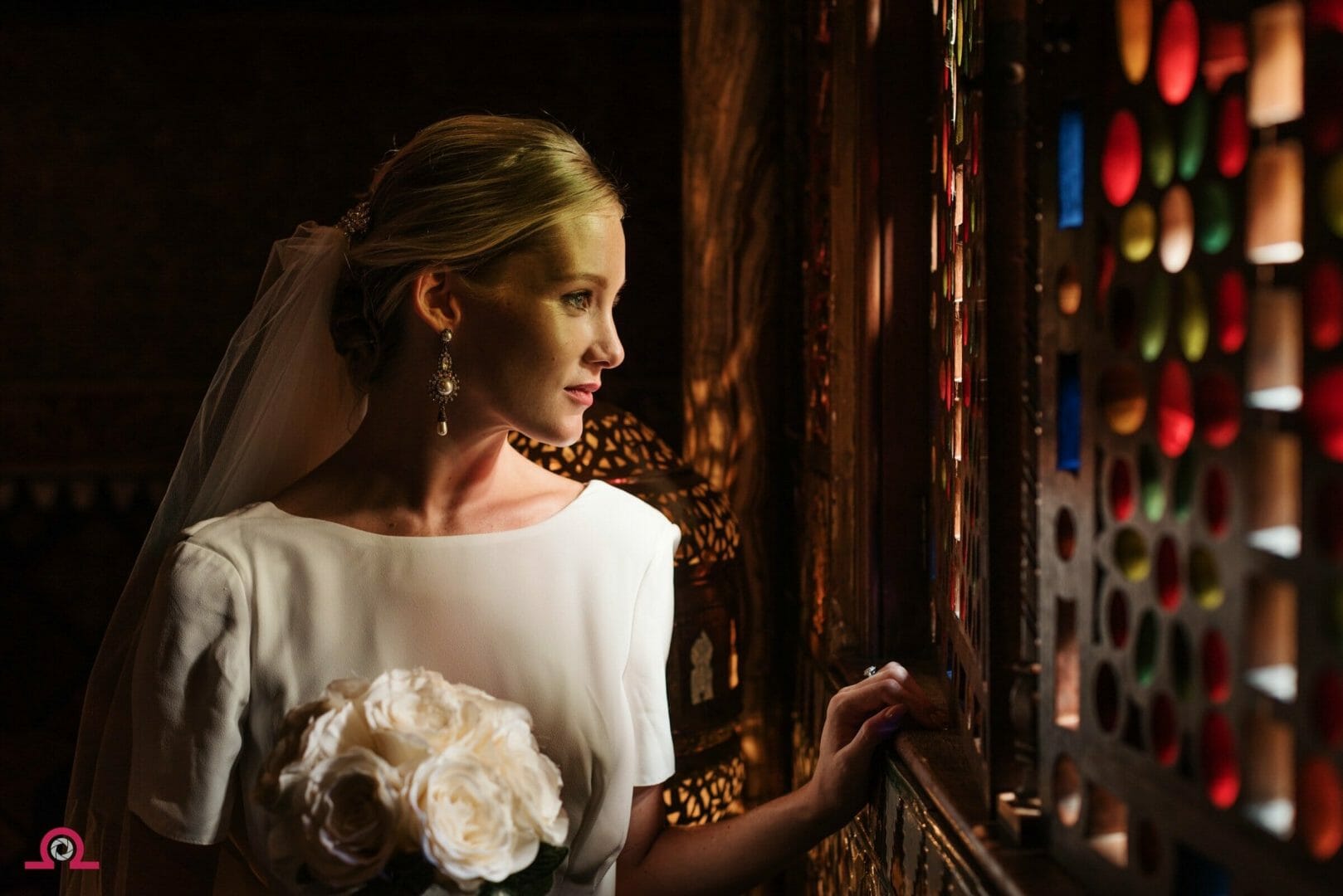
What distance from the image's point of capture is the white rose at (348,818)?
1.16 meters

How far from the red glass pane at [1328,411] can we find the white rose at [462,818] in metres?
0.78

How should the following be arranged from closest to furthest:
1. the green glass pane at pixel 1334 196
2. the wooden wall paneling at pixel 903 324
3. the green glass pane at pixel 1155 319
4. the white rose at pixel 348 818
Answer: the green glass pane at pixel 1334 196 → the green glass pane at pixel 1155 319 → the white rose at pixel 348 818 → the wooden wall paneling at pixel 903 324

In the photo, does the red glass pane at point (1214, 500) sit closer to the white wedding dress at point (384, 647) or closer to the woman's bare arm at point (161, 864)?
the white wedding dress at point (384, 647)

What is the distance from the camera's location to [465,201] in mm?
1602

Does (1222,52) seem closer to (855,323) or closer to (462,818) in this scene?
(462,818)

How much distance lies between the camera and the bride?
1575mm

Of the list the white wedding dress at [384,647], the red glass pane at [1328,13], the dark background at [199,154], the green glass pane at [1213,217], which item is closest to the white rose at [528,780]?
the white wedding dress at [384,647]

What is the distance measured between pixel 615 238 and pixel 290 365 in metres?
0.52

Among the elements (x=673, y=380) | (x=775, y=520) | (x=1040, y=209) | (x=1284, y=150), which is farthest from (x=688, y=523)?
(x=673, y=380)

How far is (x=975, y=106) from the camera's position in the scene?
135 cm

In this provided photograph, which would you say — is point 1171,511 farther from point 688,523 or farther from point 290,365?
point 688,523

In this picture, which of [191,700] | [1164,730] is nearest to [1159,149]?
[1164,730]

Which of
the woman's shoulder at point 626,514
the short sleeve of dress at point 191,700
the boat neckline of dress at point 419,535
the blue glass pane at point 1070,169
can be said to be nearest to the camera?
the blue glass pane at point 1070,169

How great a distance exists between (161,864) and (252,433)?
58cm
